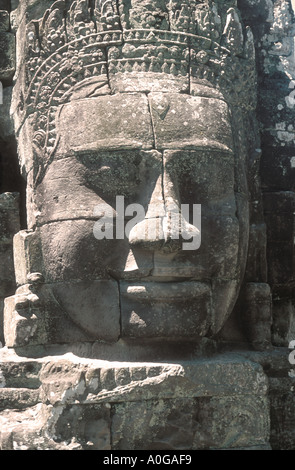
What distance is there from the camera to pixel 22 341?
587 centimetres

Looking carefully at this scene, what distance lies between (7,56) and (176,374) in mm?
2734

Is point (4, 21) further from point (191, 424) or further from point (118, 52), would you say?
point (191, 424)

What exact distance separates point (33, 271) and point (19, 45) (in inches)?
67.0

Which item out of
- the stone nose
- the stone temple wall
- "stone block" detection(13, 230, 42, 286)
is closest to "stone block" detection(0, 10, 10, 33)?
the stone temple wall

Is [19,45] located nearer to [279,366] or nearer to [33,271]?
[33,271]

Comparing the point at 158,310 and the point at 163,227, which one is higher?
the point at 163,227

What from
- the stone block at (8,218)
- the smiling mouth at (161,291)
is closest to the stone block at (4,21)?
the stone block at (8,218)

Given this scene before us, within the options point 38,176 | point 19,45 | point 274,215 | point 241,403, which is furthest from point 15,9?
point 241,403

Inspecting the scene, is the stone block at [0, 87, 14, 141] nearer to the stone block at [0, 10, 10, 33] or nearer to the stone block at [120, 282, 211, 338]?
the stone block at [0, 10, 10, 33]

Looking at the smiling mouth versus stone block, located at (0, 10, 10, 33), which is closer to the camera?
the smiling mouth

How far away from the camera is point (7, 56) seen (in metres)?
6.54

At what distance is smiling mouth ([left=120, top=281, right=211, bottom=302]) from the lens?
562cm

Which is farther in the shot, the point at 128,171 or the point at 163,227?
the point at 128,171

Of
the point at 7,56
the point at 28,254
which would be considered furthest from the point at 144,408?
the point at 7,56
